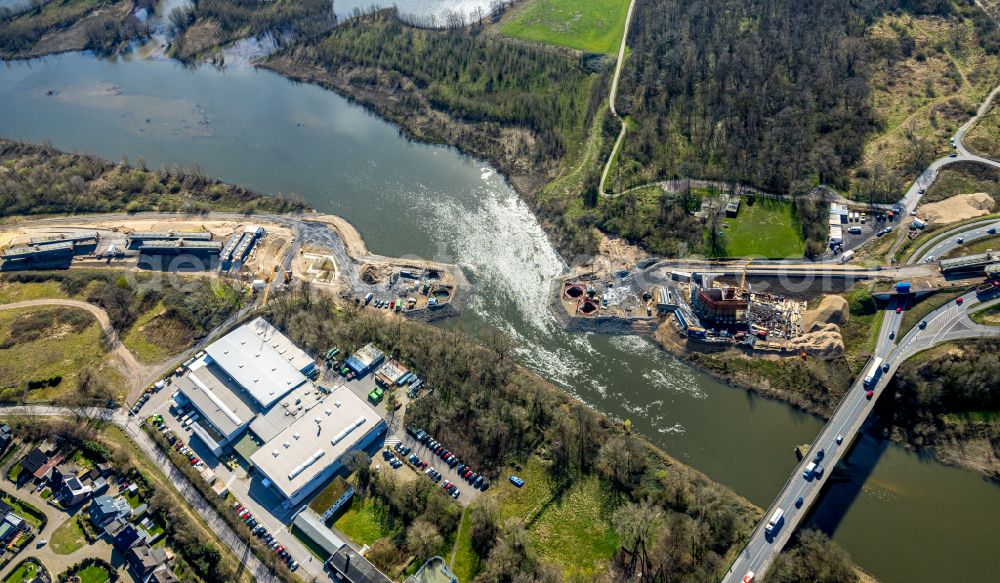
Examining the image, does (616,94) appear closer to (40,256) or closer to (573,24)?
(573,24)

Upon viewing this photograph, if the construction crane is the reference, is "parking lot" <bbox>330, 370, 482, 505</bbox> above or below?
below

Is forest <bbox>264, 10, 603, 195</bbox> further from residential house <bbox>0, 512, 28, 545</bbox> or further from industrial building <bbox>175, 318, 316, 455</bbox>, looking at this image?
residential house <bbox>0, 512, 28, 545</bbox>

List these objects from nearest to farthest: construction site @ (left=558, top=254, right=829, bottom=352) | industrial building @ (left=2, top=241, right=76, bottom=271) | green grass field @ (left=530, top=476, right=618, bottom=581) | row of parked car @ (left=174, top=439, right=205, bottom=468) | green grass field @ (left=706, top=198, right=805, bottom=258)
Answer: green grass field @ (left=530, top=476, right=618, bottom=581) → row of parked car @ (left=174, top=439, right=205, bottom=468) → construction site @ (left=558, top=254, right=829, bottom=352) → green grass field @ (left=706, top=198, right=805, bottom=258) → industrial building @ (left=2, top=241, right=76, bottom=271)

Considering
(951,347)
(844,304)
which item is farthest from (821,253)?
(951,347)

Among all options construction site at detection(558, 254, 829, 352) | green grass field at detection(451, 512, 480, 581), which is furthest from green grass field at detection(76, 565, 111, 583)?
construction site at detection(558, 254, 829, 352)

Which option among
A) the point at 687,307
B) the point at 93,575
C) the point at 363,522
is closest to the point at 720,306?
the point at 687,307

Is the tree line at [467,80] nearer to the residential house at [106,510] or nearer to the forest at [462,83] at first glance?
the forest at [462,83]
